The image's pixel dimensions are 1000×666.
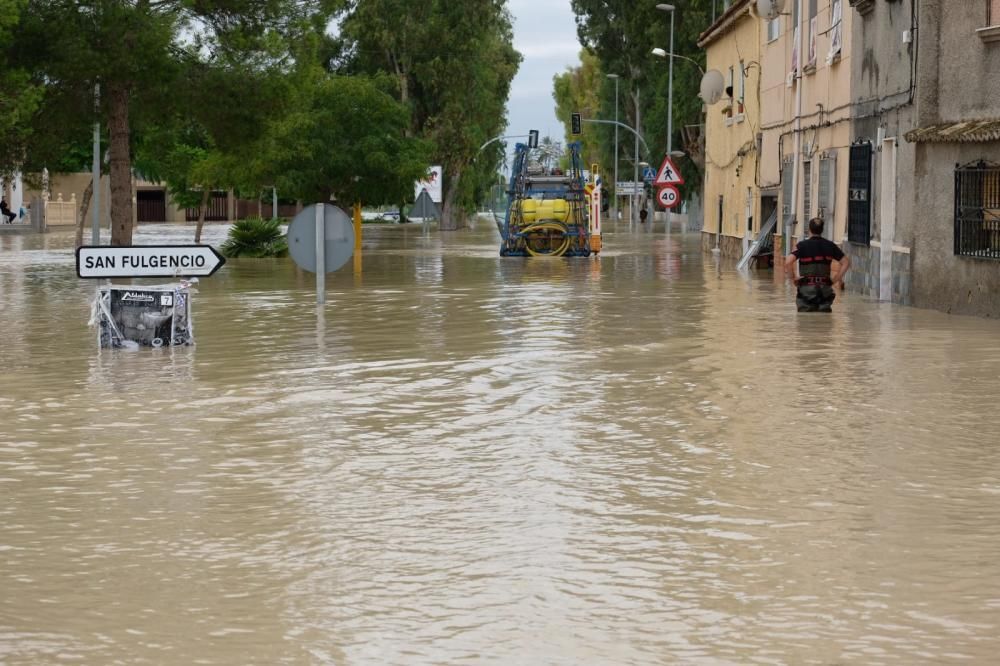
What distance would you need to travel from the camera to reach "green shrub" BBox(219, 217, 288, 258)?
46188 millimetres

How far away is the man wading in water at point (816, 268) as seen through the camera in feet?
73.0

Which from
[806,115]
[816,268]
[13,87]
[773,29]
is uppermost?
[773,29]

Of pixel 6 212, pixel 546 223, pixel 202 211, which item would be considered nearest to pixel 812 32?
pixel 546 223

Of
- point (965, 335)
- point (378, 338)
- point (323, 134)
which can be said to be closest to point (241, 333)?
point (378, 338)

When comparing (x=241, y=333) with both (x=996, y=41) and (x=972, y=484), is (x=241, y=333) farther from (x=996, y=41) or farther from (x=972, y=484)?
(x=972, y=484)

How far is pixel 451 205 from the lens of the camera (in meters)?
81.7

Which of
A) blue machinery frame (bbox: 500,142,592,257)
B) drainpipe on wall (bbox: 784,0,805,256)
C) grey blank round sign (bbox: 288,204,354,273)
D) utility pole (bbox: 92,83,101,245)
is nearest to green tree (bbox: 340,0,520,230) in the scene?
blue machinery frame (bbox: 500,142,592,257)

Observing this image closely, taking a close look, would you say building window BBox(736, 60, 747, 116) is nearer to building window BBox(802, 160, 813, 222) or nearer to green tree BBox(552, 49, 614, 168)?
building window BBox(802, 160, 813, 222)

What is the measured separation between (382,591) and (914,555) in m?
2.38

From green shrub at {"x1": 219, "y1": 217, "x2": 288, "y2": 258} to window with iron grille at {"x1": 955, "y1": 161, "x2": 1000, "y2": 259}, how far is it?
2579cm

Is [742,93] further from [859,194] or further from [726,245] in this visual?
[859,194]

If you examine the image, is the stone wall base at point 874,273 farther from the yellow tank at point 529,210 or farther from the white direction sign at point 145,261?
the yellow tank at point 529,210

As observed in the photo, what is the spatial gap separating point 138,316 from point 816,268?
9133 mm

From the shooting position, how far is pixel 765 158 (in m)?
41.5
